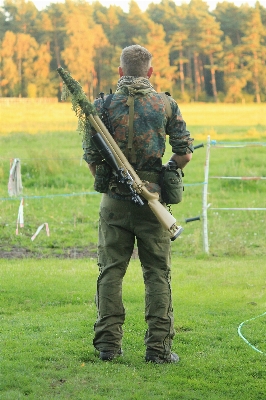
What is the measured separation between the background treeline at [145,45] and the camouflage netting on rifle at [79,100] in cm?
5442

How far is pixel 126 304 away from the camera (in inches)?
308

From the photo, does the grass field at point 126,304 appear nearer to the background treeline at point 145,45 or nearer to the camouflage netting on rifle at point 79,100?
the camouflage netting on rifle at point 79,100

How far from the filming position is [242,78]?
217ft

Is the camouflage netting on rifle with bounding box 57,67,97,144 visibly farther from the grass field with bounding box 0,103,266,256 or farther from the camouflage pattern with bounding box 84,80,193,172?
the grass field with bounding box 0,103,266,256

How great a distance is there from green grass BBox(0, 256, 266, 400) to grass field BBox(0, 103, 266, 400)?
0.01 metres

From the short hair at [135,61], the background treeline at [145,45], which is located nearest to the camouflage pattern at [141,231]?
the short hair at [135,61]

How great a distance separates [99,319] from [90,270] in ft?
13.2

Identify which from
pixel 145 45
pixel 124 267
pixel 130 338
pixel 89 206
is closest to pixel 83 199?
pixel 89 206

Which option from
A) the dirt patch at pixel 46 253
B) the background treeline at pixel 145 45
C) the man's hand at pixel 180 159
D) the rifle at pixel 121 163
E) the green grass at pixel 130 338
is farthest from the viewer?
the background treeline at pixel 145 45

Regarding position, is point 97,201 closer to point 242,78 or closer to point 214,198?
point 214,198

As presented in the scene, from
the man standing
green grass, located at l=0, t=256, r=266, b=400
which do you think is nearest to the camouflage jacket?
the man standing

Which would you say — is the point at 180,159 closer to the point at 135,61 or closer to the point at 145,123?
the point at 145,123

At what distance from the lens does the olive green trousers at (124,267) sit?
563cm

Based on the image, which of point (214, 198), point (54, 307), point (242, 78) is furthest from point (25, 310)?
point (242, 78)
